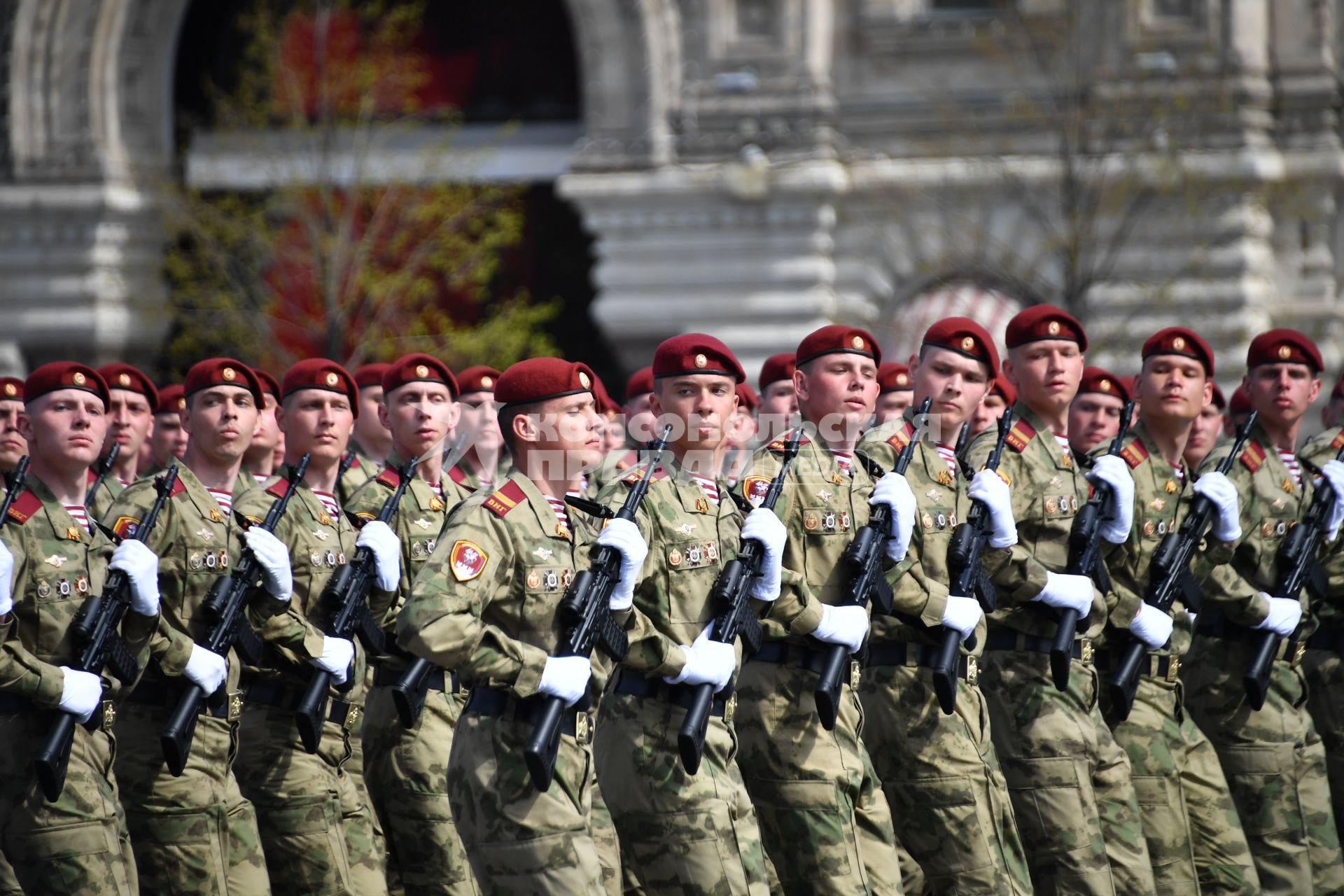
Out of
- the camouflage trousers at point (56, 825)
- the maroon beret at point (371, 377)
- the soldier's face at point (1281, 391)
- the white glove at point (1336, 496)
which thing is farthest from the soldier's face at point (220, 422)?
the white glove at point (1336, 496)

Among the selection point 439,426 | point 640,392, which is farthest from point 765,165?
point 439,426

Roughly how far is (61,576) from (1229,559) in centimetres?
428

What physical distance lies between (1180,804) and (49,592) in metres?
4.02

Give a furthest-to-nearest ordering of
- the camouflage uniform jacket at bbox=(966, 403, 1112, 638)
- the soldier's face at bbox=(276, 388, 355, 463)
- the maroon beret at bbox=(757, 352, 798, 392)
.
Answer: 1. the maroon beret at bbox=(757, 352, 798, 392)
2. the soldier's face at bbox=(276, 388, 355, 463)
3. the camouflage uniform jacket at bbox=(966, 403, 1112, 638)

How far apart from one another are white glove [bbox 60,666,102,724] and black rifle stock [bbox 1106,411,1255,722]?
3.57 meters

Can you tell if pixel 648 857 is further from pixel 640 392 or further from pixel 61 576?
pixel 640 392

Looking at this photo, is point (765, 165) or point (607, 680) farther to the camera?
point (765, 165)

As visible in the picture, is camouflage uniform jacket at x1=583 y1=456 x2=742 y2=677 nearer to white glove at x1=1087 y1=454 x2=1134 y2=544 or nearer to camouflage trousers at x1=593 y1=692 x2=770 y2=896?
camouflage trousers at x1=593 y1=692 x2=770 y2=896

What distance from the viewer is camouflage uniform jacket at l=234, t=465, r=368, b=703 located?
19.9ft

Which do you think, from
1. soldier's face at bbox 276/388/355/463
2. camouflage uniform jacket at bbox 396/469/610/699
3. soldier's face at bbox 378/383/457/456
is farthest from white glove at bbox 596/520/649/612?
soldier's face at bbox 378/383/457/456

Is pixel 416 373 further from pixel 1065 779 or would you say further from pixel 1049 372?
pixel 1065 779

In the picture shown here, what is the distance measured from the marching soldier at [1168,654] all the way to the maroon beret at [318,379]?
2.94 metres

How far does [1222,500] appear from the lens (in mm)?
6730

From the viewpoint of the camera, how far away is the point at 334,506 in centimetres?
668
